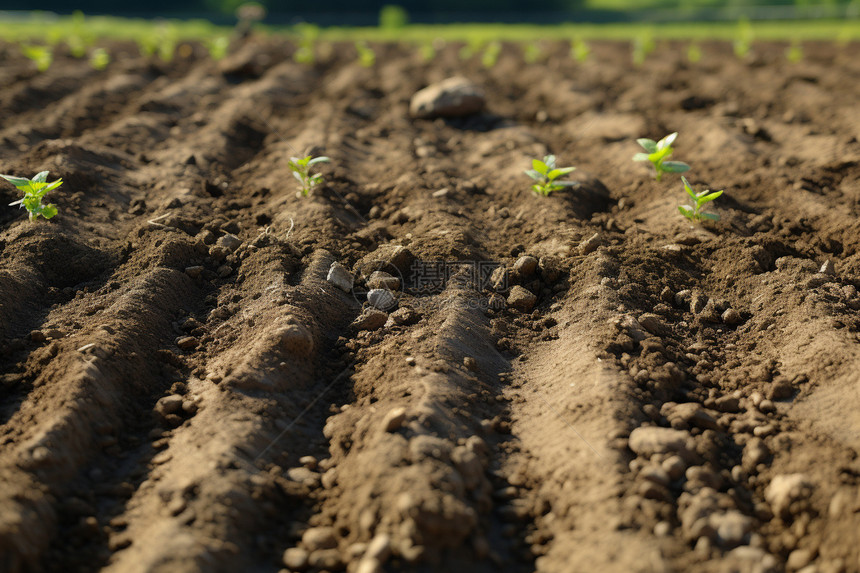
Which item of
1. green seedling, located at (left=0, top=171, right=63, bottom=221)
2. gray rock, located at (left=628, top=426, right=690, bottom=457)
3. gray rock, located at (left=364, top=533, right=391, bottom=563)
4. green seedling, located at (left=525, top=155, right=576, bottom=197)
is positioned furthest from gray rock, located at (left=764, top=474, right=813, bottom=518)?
green seedling, located at (left=0, top=171, right=63, bottom=221)

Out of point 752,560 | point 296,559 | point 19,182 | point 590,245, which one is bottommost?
point 296,559

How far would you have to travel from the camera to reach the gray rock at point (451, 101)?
19.7 ft

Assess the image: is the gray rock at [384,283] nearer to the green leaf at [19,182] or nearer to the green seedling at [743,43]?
the green leaf at [19,182]

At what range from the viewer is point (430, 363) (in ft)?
8.77

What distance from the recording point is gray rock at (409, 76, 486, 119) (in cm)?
600

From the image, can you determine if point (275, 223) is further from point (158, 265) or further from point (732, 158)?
point (732, 158)

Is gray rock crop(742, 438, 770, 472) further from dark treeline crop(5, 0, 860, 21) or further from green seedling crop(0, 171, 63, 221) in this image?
dark treeline crop(5, 0, 860, 21)

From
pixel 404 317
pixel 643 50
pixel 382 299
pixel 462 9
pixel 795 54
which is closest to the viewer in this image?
pixel 404 317

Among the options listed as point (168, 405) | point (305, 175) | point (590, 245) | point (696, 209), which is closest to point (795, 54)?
point (696, 209)

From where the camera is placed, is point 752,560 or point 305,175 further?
point 305,175

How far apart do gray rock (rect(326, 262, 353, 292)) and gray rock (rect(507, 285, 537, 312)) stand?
0.78 meters

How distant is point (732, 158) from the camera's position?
15.6 feet

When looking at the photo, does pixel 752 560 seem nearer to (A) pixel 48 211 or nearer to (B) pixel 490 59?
Result: (A) pixel 48 211

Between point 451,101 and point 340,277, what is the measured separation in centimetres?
320
